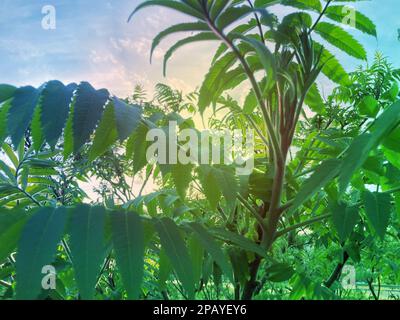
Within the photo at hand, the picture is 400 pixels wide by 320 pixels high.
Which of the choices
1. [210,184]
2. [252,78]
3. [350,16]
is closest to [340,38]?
[350,16]

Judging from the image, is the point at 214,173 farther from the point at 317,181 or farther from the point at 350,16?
the point at 350,16

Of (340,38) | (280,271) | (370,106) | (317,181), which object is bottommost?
(280,271)

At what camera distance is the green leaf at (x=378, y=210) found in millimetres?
483

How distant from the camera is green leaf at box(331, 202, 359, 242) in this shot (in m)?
0.51

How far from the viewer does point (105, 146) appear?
0.44 meters

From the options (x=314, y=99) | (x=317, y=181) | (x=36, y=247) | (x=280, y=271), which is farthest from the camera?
(x=314, y=99)

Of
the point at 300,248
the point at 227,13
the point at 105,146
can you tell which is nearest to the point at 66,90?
the point at 105,146

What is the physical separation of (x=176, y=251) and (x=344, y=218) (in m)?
0.24

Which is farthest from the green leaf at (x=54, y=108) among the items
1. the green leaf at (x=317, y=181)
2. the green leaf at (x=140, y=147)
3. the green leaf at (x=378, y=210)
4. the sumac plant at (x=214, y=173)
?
the green leaf at (x=378, y=210)

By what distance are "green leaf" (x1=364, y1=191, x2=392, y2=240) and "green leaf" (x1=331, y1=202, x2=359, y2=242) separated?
1.0 inches

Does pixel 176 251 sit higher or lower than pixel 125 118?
lower

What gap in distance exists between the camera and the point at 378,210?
49 centimetres
